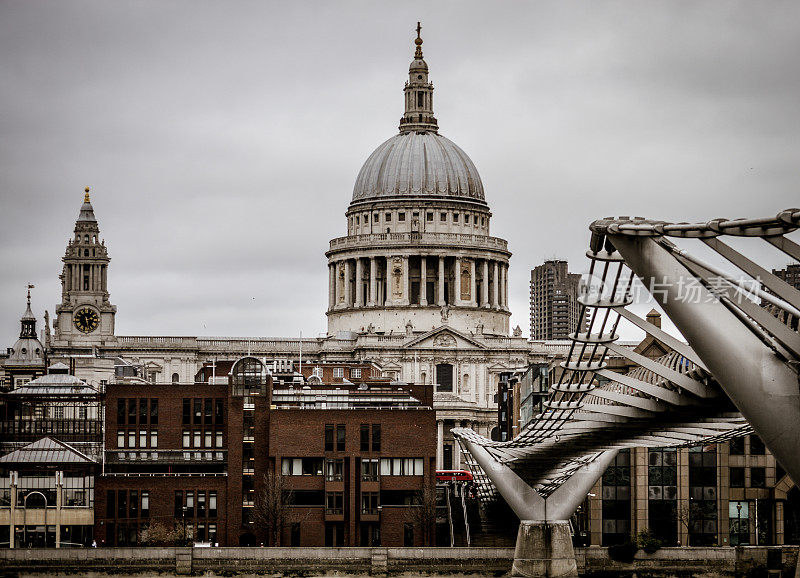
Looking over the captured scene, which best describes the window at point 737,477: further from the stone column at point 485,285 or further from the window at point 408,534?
the stone column at point 485,285

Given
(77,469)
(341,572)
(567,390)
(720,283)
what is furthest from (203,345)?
(720,283)

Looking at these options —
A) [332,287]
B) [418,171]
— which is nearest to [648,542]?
[418,171]

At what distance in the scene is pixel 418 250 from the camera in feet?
602

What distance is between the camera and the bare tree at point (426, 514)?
8831 centimetres

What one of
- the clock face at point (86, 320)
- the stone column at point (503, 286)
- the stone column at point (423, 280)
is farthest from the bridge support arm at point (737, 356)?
the stone column at point (503, 286)

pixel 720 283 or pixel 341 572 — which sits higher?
pixel 720 283

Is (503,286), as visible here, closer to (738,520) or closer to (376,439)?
(376,439)

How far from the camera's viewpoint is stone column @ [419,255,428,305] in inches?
7165

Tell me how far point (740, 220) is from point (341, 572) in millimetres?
50766

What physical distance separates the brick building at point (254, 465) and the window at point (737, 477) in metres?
15.1

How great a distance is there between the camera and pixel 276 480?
89375 mm

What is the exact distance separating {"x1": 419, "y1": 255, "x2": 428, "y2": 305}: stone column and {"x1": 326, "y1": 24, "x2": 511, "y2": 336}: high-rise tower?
10cm

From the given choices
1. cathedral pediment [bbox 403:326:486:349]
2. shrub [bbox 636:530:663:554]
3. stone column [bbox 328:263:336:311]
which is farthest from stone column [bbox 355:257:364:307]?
shrub [bbox 636:530:663:554]

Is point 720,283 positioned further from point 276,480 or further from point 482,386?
point 482,386
